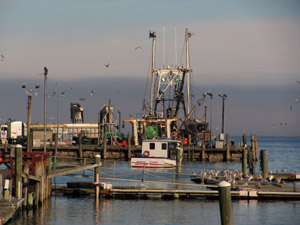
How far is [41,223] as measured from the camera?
29641mm

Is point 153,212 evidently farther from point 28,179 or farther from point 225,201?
point 225,201

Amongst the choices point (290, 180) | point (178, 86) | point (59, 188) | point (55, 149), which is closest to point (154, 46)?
point (178, 86)

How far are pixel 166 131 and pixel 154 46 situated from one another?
56.0 ft

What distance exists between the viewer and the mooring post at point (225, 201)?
62.3 feet

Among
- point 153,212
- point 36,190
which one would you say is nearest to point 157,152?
point 153,212

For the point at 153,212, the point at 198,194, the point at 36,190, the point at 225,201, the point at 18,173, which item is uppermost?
the point at 18,173

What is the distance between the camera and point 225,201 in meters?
19.2

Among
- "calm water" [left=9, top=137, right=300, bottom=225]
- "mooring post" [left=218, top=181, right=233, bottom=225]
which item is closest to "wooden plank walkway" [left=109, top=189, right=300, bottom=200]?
"calm water" [left=9, top=137, right=300, bottom=225]

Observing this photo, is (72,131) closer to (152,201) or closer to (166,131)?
(166,131)

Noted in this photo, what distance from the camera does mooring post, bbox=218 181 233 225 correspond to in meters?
19.0

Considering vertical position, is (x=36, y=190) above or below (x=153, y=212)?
above

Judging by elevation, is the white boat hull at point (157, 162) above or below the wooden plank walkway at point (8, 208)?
above

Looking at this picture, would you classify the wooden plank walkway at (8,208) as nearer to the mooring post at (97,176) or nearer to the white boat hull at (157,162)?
the mooring post at (97,176)

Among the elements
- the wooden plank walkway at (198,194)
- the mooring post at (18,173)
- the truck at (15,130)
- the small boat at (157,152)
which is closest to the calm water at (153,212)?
the wooden plank walkway at (198,194)
